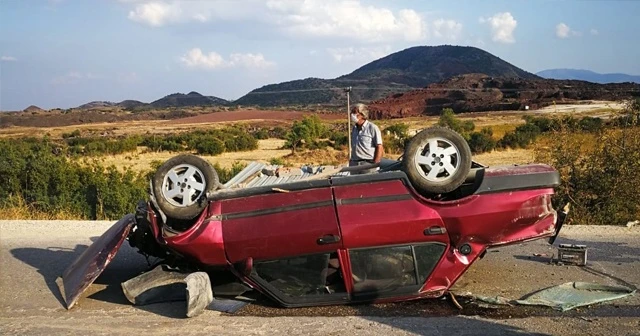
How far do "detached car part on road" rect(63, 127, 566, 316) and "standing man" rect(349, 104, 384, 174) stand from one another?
137 cm

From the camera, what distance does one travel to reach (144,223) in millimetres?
6707

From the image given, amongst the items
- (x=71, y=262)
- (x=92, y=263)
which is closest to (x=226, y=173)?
(x=71, y=262)

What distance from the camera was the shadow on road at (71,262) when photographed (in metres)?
7.03

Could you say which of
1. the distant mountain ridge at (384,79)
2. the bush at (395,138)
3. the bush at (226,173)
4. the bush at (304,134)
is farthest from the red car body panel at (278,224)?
the distant mountain ridge at (384,79)

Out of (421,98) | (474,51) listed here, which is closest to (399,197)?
(421,98)

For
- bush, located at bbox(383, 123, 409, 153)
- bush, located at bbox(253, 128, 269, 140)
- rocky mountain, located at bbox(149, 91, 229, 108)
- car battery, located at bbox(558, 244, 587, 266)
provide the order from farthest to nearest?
rocky mountain, located at bbox(149, 91, 229, 108)
bush, located at bbox(253, 128, 269, 140)
bush, located at bbox(383, 123, 409, 153)
car battery, located at bbox(558, 244, 587, 266)

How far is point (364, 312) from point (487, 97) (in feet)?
194

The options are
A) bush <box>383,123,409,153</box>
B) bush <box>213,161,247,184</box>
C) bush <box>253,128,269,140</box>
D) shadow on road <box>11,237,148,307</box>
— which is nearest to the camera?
shadow on road <box>11,237,148,307</box>

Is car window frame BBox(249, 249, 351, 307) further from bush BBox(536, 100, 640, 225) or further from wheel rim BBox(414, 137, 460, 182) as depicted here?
bush BBox(536, 100, 640, 225)

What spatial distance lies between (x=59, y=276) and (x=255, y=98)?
9132 centimetres

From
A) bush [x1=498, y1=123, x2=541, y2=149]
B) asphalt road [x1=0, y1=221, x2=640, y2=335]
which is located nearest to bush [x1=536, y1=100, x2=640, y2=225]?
asphalt road [x1=0, y1=221, x2=640, y2=335]

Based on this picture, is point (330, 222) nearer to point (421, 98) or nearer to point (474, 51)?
point (421, 98)

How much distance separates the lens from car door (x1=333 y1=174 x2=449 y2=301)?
5.92 metres

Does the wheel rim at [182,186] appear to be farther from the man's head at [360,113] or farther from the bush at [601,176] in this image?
the bush at [601,176]
